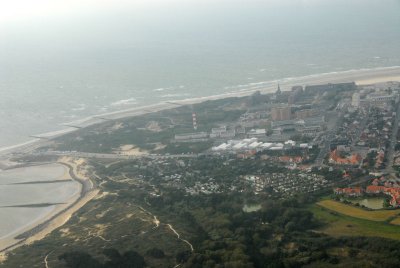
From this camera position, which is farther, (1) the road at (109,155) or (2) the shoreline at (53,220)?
(1) the road at (109,155)

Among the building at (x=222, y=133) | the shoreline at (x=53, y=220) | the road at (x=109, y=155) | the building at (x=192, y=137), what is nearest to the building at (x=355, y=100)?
the building at (x=222, y=133)

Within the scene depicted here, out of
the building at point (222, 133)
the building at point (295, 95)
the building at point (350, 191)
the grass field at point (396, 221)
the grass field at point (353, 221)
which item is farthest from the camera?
the building at point (295, 95)

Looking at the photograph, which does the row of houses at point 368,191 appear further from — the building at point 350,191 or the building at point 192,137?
the building at point 192,137

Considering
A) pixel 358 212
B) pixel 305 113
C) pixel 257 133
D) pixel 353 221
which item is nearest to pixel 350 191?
pixel 358 212

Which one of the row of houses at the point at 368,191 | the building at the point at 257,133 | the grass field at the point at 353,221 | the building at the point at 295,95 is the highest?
the building at the point at 295,95

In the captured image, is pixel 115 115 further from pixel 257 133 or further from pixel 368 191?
pixel 368 191

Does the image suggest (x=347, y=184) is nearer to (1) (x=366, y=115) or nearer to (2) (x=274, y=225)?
(2) (x=274, y=225)

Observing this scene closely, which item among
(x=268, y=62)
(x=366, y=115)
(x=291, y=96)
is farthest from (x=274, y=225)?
(x=268, y=62)
